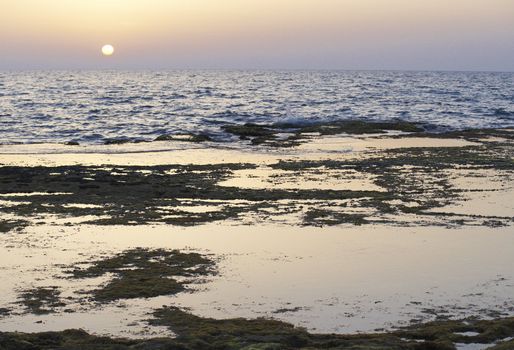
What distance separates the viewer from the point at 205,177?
78.6 ft

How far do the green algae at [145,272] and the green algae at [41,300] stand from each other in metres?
0.56

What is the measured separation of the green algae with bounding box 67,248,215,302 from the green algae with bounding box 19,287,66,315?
1.85ft

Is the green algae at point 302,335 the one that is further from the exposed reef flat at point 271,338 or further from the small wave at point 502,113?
the small wave at point 502,113

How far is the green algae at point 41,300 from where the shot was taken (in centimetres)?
1072

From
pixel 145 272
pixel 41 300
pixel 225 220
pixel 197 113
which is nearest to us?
pixel 41 300

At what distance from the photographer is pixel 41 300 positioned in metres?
11.1

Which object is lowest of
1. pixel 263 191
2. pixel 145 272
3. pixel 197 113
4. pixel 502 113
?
pixel 502 113

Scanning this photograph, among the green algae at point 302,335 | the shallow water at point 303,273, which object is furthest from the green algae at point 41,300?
the green algae at point 302,335

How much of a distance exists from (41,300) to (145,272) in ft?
6.73

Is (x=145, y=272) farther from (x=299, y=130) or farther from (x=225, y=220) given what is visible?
(x=299, y=130)

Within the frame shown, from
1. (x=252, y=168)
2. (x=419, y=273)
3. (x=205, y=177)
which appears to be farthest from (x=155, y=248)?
(x=252, y=168)

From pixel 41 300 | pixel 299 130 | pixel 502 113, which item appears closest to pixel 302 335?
pixel 41 300

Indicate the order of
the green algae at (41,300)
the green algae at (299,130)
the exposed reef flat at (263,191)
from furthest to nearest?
the green algae at (299,130) → the exposed reef flat at (263,191) → the green algae at (41,300)

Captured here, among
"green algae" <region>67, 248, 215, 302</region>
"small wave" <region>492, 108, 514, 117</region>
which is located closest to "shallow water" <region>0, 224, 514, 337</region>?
"green algae" <region>67, 248, 215, 302</region>
